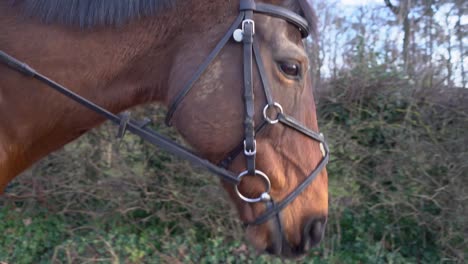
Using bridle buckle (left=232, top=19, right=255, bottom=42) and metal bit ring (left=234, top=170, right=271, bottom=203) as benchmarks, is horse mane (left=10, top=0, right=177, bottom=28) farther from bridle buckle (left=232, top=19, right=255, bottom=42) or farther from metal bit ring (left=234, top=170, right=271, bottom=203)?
metal bit ring (left=234, top=170, right=271, bottom=203)

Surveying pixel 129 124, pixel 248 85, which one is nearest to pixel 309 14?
pixel 248 85

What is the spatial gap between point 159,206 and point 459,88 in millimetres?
4033

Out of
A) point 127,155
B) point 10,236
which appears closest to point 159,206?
point 127,155

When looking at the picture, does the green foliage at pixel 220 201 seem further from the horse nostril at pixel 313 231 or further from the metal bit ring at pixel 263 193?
the metal bit ring at pixel 263 193

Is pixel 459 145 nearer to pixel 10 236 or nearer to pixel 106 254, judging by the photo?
pixel 106 254

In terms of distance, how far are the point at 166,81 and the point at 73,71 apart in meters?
0.42

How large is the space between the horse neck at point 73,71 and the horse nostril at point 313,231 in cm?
97

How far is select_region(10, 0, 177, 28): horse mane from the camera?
5.38 ft

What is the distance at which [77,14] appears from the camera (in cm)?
165

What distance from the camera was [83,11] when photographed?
165 cm

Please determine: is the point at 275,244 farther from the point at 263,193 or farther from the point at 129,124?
the point at 129,124

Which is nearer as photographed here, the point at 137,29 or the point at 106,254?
the point at 137,29

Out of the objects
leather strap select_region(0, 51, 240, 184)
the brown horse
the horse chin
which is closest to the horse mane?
the brown horse

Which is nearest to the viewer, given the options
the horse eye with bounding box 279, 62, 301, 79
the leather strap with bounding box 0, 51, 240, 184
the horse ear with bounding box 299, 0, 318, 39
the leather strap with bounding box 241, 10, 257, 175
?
the leather strap with bounding box 0, 51, 240, 184
